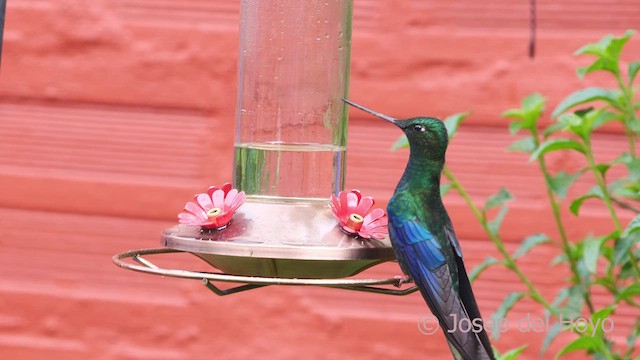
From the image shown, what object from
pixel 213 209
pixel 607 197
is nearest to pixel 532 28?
pixel 607 197

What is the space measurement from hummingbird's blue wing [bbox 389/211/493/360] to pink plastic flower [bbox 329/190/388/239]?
0.04m

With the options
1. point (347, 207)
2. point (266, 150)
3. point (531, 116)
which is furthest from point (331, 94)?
point (531, 116)

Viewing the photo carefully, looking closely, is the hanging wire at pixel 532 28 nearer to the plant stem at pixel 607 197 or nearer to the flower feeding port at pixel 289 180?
the plant stem at pixel 607 197

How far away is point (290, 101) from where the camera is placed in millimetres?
2363

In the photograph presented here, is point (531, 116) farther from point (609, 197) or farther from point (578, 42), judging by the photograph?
point (578, 42)

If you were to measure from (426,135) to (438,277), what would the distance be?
1.04 feet

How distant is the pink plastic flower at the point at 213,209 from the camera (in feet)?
6.75

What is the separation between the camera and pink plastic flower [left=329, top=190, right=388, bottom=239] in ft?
6.88

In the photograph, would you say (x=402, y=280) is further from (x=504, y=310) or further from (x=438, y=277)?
(x=504, y=310)

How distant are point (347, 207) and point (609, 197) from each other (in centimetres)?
81

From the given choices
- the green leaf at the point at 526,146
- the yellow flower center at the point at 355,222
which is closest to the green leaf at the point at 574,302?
the green leaf at the point at 526,146

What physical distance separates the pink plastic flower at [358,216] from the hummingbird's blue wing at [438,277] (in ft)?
0.15

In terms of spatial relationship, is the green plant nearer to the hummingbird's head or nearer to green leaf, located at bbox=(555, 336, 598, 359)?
green leaf, located at bbox=(555, 336, 598, 359)

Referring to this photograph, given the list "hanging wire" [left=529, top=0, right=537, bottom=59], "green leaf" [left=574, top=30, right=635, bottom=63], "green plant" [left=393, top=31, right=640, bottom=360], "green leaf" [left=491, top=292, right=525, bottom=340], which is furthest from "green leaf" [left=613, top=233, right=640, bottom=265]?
"hanging wire" [left=529, top=0, right=537, bottom=59]
